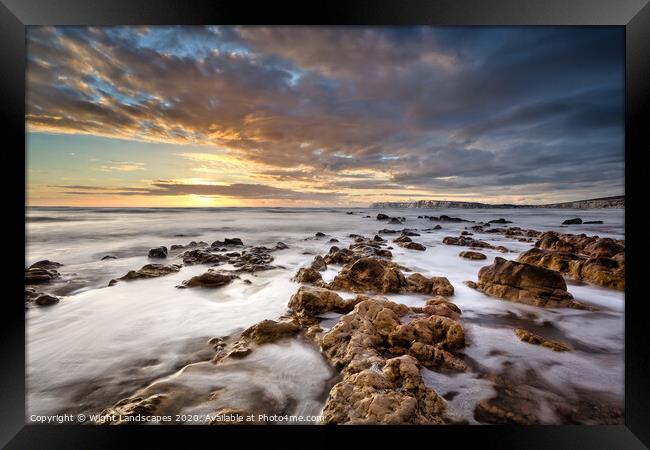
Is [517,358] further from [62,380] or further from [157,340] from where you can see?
[62,380]

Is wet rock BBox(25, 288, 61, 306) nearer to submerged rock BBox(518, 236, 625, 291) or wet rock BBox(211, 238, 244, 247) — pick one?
wet rock BBox(211, 238, 244, 247)

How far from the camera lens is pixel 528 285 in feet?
10.0

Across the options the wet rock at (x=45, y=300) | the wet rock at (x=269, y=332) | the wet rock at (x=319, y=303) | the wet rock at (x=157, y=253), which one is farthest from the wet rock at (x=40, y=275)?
the wet rock at (x=319, y=303)

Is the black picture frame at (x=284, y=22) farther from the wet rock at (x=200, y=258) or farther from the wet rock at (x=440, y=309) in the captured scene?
the wet rock at (x=200, y=258)

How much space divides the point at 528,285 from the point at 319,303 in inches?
112

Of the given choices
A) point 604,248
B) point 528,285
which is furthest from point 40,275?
point 604,248

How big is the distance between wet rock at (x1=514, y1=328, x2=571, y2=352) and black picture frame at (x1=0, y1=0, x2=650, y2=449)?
1.34ft

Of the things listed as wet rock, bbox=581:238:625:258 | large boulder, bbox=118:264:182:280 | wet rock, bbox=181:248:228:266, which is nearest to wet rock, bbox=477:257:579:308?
wet rock, bbox=581:238:625:258

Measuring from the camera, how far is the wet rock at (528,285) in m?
2.95

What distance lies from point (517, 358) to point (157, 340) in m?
3.71

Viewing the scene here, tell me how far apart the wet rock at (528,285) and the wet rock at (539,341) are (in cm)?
78
